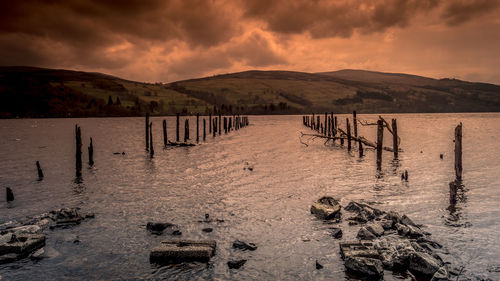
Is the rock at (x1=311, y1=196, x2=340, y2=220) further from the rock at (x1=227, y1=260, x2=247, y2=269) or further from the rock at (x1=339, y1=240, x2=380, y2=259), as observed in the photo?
the rock at (x1=227, y1=260, x2=247, y2=269)

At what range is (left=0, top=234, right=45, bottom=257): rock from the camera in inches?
312

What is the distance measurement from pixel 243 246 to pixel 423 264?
4.23 metres

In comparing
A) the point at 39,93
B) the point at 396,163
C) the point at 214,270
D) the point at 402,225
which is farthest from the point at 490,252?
the point at 39,93

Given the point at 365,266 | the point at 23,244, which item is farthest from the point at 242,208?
the point at 23,244

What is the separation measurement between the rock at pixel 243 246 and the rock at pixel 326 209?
3.28m

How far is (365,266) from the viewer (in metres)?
6.79

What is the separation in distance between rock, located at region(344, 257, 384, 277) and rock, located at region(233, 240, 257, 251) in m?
2.41

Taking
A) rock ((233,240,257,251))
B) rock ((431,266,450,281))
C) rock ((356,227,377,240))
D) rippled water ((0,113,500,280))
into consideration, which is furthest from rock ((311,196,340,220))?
rock ((431,266,450,281))

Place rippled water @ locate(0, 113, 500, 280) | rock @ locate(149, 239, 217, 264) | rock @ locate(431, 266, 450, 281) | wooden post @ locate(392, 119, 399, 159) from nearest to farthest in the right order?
rock @ locate(431, 266, 450, 281) → rippled water @ locate(0, 113, 500, 280) → rock @ locate(149, 239, 217, 264) → wooden post @ locate(392, 119, 399, 159)

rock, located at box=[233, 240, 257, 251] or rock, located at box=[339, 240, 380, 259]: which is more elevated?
rock, located at box=[339, 240, 380, 259]

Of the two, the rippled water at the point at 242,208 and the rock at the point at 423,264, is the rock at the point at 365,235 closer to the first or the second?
the rippled water at the point at 242,208

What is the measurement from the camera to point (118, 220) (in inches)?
428

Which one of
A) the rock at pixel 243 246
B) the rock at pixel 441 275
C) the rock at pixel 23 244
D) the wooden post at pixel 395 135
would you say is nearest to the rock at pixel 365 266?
the rock at pixel 441 275

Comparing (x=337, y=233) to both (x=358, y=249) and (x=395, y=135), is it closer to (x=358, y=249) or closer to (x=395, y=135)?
(x=358, y=249)
